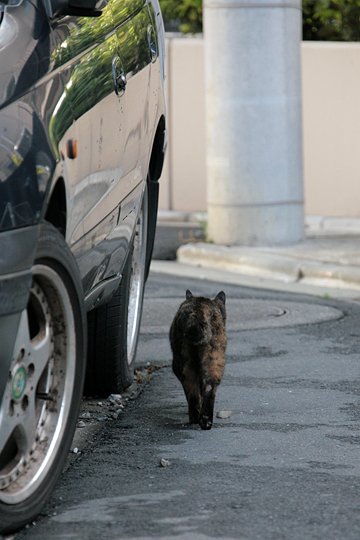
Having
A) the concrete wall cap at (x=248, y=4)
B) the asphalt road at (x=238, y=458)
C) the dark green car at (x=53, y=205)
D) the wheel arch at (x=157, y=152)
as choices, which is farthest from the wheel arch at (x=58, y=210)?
the concrete wall cap at (x=248, y=4)

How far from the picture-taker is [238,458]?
5816 millimetres

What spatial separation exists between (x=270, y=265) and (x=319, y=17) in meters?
5.85

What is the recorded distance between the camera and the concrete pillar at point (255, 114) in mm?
12914

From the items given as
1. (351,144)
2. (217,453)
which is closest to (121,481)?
(217,453)

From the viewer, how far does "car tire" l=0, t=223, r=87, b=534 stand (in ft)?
15.3

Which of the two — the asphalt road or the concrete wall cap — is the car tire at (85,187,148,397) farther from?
the concrete wall cap

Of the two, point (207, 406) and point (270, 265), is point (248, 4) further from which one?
point (207, 406)

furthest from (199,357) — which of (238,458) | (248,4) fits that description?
(248,4)

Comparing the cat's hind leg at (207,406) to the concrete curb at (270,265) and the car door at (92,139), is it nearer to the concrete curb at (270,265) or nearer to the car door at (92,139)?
the car door at (92,139)

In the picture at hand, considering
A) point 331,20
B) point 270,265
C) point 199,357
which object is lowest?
point 270,265

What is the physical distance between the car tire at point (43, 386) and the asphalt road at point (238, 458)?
16cm

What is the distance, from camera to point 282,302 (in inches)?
408

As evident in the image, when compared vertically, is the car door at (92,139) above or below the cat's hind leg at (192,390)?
above

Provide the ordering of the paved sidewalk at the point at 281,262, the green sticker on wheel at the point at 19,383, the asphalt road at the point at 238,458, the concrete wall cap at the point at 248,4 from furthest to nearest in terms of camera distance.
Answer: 1. the concrete wall cap at the point at 248,4
2. the paved sidewalk at the point at 281,262
3. the asphalt road at the point at 238,458
4. the green sticker on wheel at the point at 19,383
